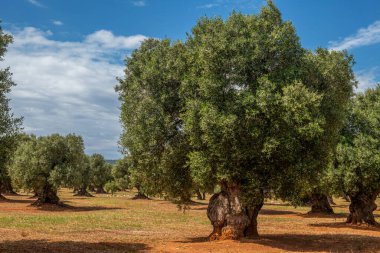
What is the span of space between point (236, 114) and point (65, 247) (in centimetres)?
1374

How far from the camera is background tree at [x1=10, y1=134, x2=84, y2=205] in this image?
67938mm

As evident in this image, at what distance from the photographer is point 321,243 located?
30.5 metres

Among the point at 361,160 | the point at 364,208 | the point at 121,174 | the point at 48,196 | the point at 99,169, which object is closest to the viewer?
the point at 361,160

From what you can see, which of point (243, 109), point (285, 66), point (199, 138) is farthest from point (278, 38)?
point (199, 138)

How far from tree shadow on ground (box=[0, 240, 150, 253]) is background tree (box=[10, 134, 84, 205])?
134ft

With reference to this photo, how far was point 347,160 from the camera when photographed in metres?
42.0

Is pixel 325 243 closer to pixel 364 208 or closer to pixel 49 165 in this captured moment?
pixel 364 208

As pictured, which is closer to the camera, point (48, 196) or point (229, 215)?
point (229, 215)

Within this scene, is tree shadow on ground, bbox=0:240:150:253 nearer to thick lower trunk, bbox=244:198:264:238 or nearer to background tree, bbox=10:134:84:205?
thick lower trunk, bbox=244:198:264:238

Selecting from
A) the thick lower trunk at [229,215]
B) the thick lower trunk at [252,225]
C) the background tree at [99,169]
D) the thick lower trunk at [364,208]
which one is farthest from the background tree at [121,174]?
the thick lower trunk at [229,215]

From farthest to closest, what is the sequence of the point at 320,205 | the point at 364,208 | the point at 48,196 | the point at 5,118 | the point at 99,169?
the point at 99,169 → the point at 48,196 → the point at 320,205 → the point at 364,208 → the point at 5,118

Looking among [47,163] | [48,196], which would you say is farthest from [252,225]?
[48,196]

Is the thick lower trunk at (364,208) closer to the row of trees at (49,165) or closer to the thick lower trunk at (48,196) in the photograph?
the row of trees at (49,165)

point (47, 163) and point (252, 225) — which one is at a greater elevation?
point (47, 163)
